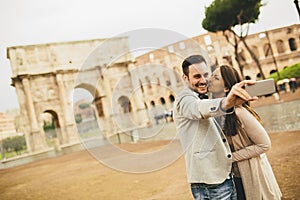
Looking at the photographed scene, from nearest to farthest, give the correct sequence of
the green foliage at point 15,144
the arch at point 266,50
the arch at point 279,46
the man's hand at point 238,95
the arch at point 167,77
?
the man's hand at point 238,95, the arch at point 167,77, the green foliage at point 15,144, the arch at point 279,46, the arch at point 266,50

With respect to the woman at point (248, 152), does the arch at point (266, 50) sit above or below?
above

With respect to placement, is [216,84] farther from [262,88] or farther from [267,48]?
[267,48]

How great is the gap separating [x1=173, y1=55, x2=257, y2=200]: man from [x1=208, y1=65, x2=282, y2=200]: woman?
0.29 m

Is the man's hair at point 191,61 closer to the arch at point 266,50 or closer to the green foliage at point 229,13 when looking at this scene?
the green foliage at point 229,13

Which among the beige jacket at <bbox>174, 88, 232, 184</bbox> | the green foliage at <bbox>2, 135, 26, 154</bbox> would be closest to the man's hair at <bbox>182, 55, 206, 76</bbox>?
the beige jacket at <bbox>174, 88, 232, 184</bbox>

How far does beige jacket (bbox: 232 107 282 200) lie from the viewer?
6.44 feet

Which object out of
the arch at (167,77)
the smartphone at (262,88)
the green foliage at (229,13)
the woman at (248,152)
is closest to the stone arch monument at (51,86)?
the green foliage at (229,13)

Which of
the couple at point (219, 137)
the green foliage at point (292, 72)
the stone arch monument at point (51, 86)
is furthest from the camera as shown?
the green foliage at point (292, 72)

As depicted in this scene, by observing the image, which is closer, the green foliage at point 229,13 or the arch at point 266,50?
the green foliage at point 229,13

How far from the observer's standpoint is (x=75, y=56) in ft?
79.6

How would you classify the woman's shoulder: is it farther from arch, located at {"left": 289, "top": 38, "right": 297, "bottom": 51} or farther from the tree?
arch, located at {"left": 289, "top": 38, "right": 297, "bottom": 51}

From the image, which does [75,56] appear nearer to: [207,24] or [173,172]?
[207,24]

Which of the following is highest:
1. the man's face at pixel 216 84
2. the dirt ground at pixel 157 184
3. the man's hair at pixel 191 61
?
the man's hair at pixel 191 61

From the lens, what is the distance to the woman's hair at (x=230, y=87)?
1855 mm
